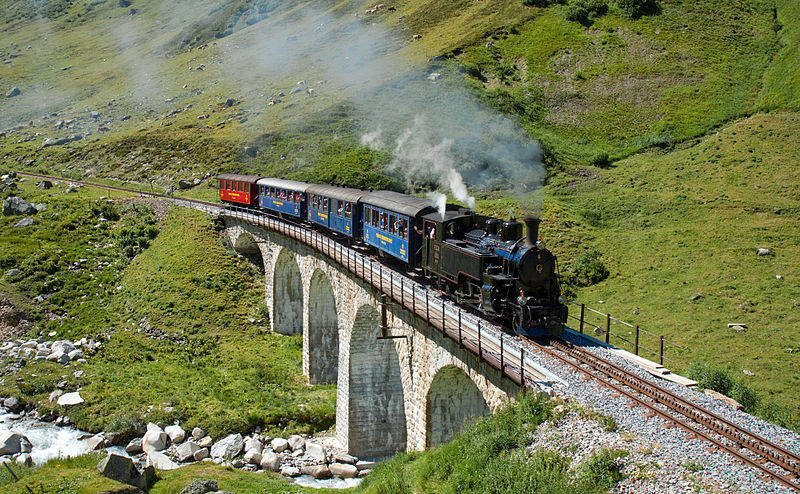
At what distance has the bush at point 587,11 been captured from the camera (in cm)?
6631

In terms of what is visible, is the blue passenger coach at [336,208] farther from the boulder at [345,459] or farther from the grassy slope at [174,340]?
the boulder at [345,459]

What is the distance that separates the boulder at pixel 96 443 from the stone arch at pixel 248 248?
57.6 feet

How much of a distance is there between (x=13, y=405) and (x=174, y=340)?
326 inches

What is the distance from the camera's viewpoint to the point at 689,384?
490 inches

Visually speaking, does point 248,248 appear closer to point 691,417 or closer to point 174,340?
point 174,340

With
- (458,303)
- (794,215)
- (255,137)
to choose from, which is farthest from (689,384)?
(255,137)

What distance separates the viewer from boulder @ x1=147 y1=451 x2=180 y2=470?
20.6 m

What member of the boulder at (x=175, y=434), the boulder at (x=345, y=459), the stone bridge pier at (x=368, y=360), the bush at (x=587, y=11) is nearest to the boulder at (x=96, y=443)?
the boulder at (x=175, y=434)

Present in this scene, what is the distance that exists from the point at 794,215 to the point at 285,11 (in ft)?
323

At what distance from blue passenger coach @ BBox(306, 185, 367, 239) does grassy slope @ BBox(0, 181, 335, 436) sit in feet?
24.2

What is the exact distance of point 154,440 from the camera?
72.8 ft

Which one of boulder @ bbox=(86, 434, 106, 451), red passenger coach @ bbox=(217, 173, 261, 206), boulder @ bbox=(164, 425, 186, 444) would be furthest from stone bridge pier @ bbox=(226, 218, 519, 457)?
boulder @ bbox=(86, 434, 106, 451)

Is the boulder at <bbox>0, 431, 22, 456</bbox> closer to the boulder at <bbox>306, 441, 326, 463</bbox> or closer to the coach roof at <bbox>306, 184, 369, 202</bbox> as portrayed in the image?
the boulder at <bbox>306, 441, 326, 463</bbox>

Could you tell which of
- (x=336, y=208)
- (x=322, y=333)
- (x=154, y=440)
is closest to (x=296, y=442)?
(x=154, y=440)
